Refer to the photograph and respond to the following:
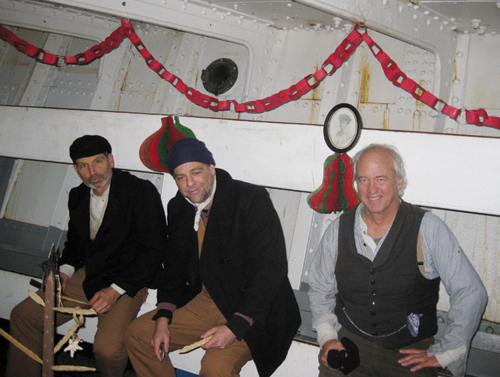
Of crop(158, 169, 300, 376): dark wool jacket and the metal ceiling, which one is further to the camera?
Answer: the metal ceiling

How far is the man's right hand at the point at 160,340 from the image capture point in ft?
6.58

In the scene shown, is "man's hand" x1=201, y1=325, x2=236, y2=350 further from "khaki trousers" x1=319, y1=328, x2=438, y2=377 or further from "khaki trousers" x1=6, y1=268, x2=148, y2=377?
"khaki trousers" x1=6, y1=268, x2=148, y2=377

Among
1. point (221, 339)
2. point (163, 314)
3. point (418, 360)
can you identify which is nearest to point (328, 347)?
point (418, 360)

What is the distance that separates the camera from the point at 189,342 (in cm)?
219

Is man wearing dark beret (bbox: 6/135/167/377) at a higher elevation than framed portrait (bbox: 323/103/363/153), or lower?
lower

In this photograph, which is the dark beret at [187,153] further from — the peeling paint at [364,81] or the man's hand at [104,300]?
the peeling paint at [364,81]

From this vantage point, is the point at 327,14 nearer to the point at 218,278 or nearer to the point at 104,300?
the point at 218,278

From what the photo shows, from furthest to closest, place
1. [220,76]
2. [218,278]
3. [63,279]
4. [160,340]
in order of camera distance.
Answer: [220,76] < [63,279] < [218,278] < [160,340]

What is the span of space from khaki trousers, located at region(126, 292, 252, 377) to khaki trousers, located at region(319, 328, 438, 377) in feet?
1.59

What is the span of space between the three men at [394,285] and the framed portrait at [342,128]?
0.27m

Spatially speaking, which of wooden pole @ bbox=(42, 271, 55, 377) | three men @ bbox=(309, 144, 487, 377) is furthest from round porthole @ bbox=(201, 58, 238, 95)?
wooden pole @ bbox=(42, 271, 55, 377)

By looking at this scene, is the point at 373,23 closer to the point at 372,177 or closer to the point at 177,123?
the point at 372,177

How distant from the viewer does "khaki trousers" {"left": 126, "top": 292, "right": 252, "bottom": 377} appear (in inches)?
74.9

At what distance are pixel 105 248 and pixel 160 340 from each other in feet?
2.54
